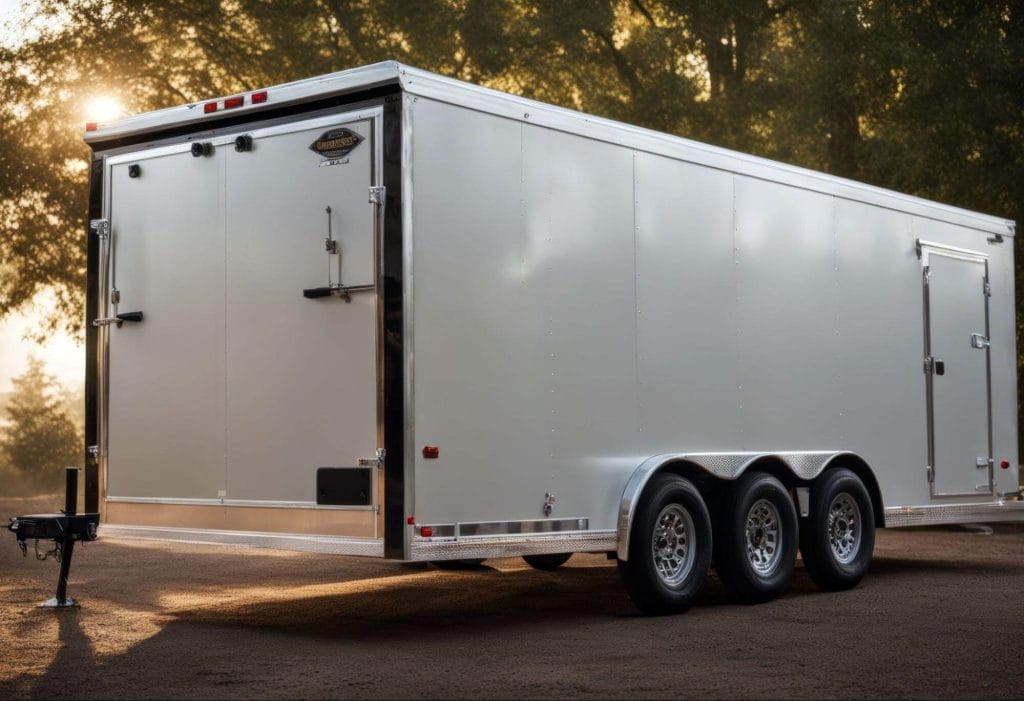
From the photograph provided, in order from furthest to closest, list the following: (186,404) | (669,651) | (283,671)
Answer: (186,404) → (669,651) → (283,671)

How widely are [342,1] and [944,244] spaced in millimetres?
13355

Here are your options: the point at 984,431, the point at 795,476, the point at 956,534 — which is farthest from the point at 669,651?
the point at 956,534

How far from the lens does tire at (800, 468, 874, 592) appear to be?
36.4ft

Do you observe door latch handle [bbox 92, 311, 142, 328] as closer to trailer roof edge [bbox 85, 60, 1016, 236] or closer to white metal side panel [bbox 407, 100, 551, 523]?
trailer roof edge [bbox 85, 60, 1016, 236]

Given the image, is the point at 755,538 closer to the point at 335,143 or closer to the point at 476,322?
the point at 476,322

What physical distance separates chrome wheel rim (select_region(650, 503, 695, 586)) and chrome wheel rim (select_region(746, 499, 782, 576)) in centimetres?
79

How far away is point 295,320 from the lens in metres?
8.81

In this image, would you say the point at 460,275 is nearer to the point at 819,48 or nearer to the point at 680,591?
the point at 680,591

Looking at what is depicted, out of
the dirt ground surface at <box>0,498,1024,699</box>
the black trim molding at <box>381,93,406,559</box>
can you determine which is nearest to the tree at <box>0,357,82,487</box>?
the dirt ground surface at <box>0,498,1024,699</box>

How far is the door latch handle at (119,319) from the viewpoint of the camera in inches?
380

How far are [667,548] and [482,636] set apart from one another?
61.0 inches

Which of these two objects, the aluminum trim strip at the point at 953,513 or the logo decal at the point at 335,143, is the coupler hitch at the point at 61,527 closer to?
the logo decal at the point at 335,143

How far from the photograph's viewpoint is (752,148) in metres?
23.6

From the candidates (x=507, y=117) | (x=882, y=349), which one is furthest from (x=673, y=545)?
(x=882, y=349)
